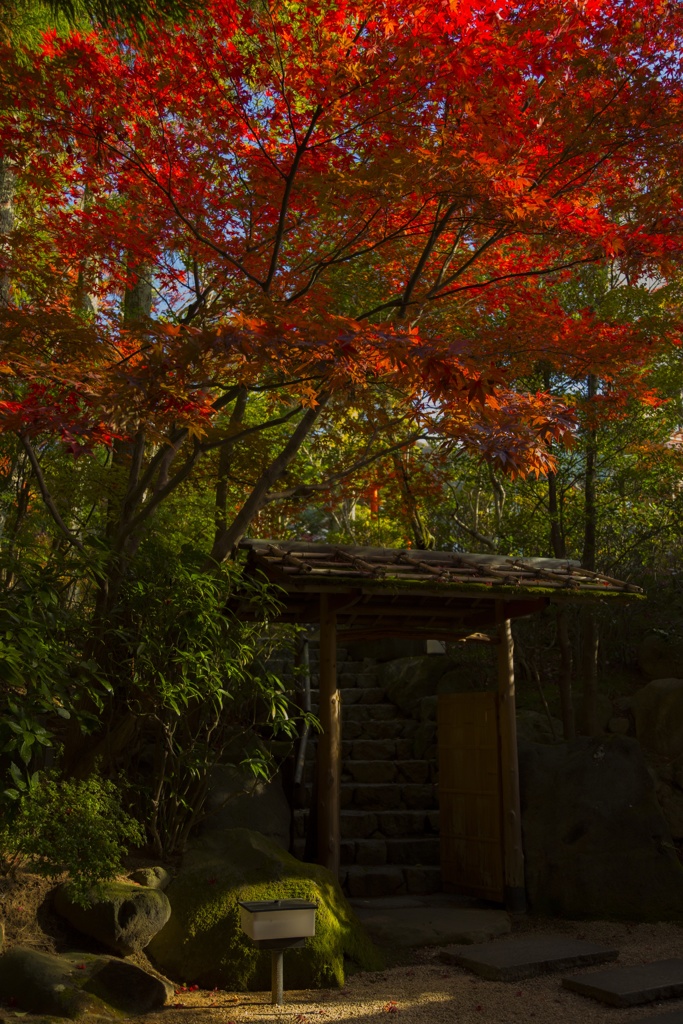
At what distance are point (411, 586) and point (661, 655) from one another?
19.3 ft

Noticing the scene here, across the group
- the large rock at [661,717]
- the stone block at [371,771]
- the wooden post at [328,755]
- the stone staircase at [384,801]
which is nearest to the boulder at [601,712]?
the large rock at [661,717]

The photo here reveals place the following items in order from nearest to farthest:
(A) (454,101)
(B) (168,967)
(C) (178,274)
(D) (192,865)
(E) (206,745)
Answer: (B) (168,967) → (D) (192,865) → (A) (454,101) → (E) (206,745) → (C) (178,274)

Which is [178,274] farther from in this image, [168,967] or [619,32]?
[168,967]

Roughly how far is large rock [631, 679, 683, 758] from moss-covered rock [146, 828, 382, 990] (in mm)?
5123

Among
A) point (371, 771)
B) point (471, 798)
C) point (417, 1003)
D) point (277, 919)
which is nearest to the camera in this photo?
point (277, 919)

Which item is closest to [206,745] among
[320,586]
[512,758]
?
[320,586]

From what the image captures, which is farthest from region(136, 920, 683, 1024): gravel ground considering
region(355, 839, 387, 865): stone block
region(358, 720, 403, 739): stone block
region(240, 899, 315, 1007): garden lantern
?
region(358, 720, 403, 739): stone block

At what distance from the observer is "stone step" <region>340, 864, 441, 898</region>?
322 inches

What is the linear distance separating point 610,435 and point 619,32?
530 centimetres

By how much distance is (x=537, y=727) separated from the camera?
1089 centimetres

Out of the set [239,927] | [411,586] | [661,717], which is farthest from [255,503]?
[661,717]

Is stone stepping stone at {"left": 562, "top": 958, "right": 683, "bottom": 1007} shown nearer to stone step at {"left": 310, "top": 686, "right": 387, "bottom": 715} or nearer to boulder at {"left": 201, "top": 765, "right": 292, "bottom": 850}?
boulder at {"left": 201, "top": 765, "right": 292, "bottom": 850}

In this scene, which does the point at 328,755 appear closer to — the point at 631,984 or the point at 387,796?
the point at 387,796

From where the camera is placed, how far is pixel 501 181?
6586mm
